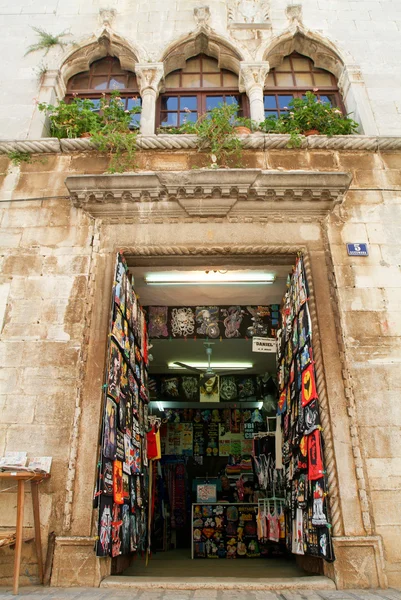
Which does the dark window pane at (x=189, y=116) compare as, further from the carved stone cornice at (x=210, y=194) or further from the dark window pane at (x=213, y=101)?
the carved stone cornice at (x=210, y=194)

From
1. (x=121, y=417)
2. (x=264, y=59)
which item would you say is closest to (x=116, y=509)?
(x=121, y=417)

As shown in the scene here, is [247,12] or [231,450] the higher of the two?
[247,12]

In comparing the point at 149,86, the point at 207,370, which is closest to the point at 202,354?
the point at 207,370

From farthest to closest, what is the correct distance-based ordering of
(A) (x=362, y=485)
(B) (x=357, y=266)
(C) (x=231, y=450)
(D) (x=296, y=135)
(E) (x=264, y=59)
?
1. (C) (x=231, y=450)
2. (E) (x=264, y=59)
3. (D) (x=296, y=135)
4. (B) (x=357, y=266)
5. (A) (x=362, y=485)

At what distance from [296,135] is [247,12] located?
3253 millimetres

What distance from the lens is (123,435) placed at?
5.05 meters

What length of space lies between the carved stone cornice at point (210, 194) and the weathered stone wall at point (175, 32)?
206cm

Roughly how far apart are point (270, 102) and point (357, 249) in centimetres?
332

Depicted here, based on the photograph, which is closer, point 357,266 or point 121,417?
point 121,417

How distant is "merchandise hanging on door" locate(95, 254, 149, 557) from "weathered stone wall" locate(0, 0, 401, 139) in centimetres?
375

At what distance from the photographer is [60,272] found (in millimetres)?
5605

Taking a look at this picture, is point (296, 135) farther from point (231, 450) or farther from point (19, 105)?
point (231, 450)

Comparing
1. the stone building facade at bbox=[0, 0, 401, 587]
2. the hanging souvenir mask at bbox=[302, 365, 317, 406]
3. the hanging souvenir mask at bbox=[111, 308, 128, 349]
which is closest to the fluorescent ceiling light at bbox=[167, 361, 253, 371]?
the hanging souvenir mask at bbox=[111, 308, 128, 349]

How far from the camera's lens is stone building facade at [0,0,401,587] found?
14.9 ft
